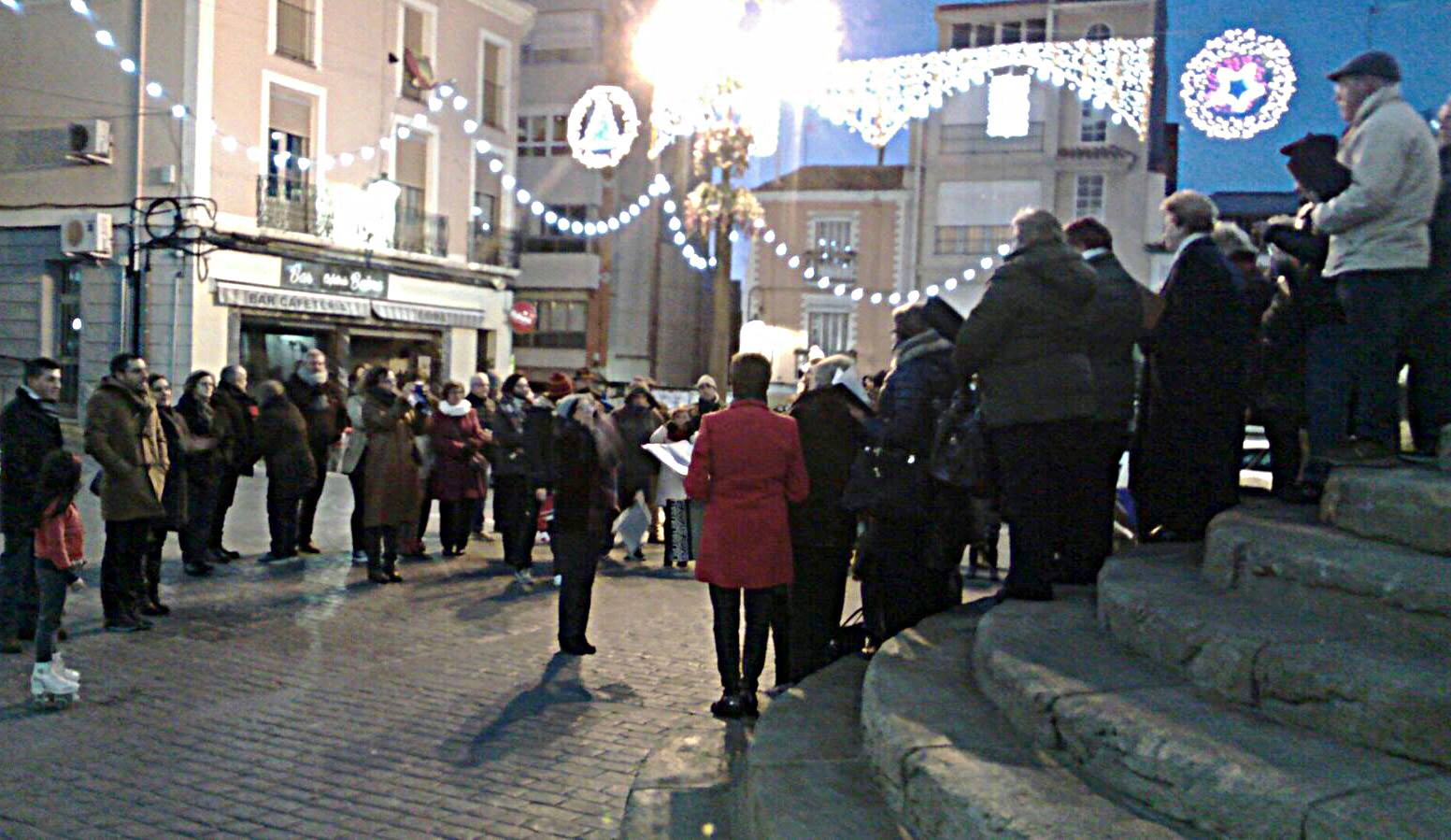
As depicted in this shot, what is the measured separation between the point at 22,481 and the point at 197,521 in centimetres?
388

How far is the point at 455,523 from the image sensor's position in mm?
12086

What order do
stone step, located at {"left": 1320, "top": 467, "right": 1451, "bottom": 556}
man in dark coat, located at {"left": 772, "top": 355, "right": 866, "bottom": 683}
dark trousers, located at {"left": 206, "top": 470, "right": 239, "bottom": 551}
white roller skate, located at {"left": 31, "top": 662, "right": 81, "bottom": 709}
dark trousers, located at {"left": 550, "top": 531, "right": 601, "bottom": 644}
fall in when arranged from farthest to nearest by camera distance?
dark trousers, located at {"left": 206, "top": 470, "right": 239, "bottom": 551}, dark trousers, located at {"left": 550, "top": 531, "right": 601, "bottom": 644}, man in dark coat, located at {"left": 772, "top": 355, "right": 866, "bottom": 683}, white roller skate, located at {"left": 31, "top": 662, "right": 81, "bottom": 709}, stone step, located at {"left": 1320, "top": 467, "right": 1451, "bottom": 556}

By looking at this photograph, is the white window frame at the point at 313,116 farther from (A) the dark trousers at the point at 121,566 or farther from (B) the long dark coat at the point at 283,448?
(A) the dark trousers at the point at 121,566

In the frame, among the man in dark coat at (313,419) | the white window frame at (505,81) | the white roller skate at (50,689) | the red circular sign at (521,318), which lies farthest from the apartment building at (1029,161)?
the white roller skate at (50,689)

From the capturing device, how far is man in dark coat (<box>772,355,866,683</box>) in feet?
20.2

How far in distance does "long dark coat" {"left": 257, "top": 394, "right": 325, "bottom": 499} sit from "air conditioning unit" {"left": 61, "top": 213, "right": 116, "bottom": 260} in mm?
14508

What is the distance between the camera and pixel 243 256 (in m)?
25.0

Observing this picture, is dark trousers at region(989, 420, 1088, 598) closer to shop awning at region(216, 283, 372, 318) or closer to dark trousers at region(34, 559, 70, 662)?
dark trousers at region(34, 559, 70, 662)

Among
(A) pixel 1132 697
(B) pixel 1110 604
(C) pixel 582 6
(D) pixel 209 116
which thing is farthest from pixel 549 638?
(C) pixel 582 6

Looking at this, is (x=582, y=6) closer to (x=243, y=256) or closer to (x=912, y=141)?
(x=912, y=141)

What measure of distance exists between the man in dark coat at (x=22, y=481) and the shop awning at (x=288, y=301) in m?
18.4

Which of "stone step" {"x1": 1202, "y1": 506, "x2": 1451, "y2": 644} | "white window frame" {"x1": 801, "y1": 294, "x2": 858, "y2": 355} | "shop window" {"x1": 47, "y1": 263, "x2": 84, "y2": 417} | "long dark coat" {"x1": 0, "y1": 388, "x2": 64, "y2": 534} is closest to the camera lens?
"stone step" {"x1": 1202, "y1": 506, "x2": 1451, "y2": 644}

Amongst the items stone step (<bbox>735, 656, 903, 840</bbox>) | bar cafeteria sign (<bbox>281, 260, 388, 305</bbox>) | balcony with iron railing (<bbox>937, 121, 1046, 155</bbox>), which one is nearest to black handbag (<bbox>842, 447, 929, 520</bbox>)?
stone step (<bbox>735, 656, 903, 840</bbox>)

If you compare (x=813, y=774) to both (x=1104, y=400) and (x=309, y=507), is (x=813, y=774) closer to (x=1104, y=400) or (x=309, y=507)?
(x=1104, y=400)
